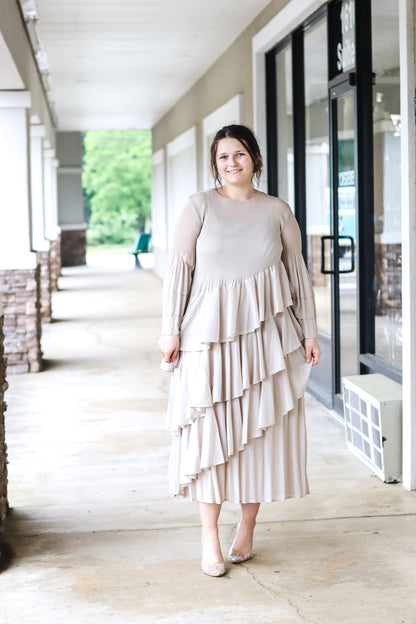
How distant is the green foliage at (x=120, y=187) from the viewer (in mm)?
38000

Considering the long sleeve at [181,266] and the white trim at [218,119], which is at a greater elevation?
the white trim at [218,119]

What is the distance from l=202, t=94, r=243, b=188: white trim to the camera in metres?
8.08

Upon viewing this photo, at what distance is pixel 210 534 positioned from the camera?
3166mm

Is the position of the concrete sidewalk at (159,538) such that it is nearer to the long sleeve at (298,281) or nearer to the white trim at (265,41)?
the long sleeve at (298,281)

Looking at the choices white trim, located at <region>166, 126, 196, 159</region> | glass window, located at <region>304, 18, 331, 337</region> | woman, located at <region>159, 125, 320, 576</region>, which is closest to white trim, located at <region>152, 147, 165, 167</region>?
white trim, located at <region>166, 126, 196, 159</region>

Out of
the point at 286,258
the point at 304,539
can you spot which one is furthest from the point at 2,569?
the point at 286,258

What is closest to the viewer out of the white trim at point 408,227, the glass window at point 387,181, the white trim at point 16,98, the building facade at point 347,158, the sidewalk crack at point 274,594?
the sidewalk crack at point 274,594

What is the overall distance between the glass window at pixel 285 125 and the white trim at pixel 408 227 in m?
2.82

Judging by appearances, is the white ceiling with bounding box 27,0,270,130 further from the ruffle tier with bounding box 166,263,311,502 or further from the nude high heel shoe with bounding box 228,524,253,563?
the nude high heel shoe with bounding box 228,524,253,563

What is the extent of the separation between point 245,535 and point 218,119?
21.6 ft

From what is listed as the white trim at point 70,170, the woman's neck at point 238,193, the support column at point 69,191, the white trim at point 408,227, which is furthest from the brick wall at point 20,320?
the white trim at point 70,170

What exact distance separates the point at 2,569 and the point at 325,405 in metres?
2.97

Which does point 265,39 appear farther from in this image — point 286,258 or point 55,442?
Result: point 286,258

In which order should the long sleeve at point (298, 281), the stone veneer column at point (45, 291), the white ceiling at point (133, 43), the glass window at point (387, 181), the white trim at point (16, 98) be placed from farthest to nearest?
the stone veneer column at point (45, 291) < the white trim at point (16, 98) < the white ceiling at point (133, 43) < the glass window at point (387, 181) < the long sleeve at point (298, 281)
